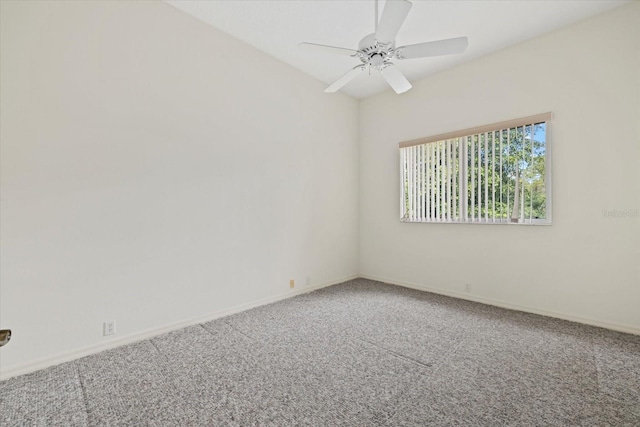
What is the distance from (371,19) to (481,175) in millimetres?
2095

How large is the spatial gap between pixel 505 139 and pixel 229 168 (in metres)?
3.05

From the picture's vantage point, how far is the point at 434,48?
6.78ft

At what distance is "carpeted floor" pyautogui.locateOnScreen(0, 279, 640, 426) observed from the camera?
1545 millimetres

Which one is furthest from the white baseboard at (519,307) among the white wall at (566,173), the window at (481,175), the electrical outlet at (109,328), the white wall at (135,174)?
the electrical outlet at (109,328)

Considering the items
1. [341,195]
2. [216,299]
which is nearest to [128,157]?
[216,299]

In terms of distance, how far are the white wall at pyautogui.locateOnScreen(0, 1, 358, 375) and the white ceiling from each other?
0.26m

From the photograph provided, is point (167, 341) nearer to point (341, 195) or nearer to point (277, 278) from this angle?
point (277, 278)

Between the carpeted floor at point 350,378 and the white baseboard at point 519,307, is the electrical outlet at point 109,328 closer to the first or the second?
the carpeted floor at point 350,378

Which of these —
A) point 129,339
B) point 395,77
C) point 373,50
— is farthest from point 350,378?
point 395,77

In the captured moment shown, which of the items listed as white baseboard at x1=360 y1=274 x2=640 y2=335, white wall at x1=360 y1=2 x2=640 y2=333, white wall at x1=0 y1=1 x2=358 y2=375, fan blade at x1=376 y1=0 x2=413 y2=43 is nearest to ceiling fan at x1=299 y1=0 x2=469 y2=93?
fan blade at x1=376 y1=0 x2=413 y2=43

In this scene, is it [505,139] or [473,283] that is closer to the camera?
[505,139]

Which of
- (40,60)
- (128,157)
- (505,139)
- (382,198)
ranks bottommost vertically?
(382,198)

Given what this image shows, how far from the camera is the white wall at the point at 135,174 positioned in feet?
6.42

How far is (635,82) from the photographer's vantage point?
8.15ft
